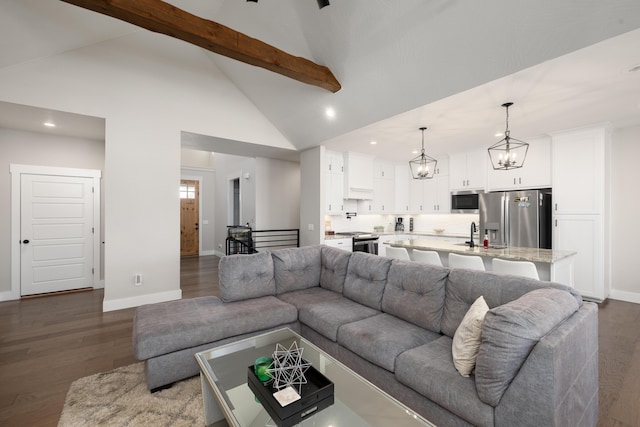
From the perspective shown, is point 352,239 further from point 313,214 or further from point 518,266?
point 518,266

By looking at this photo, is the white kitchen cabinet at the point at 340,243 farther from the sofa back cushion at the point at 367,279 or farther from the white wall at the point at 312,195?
the sofa back cushion at the point at 367,279

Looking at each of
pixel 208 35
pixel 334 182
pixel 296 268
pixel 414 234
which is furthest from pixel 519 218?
pixel 208 35

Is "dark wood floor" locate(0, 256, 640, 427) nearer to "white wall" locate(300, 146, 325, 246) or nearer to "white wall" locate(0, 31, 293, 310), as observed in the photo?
"white wall" locate(0, 31, 293, 310)

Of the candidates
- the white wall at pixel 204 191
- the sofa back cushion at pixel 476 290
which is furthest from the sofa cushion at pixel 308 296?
the white wall at pixel 204 191

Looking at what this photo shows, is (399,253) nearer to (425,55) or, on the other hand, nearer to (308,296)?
(308,296)

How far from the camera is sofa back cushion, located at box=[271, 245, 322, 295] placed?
3158 mm

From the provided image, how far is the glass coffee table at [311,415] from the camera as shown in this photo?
1332 millimetres

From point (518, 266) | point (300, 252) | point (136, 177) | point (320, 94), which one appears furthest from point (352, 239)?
point (136, 177)

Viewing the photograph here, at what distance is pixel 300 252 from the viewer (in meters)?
3.37

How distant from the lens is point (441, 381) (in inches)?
60.7

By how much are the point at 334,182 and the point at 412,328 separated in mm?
3989

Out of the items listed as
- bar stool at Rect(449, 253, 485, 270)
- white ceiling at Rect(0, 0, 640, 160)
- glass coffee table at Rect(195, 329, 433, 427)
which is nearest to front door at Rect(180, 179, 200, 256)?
white ceiling at Rect(0, 0, 640, 160)

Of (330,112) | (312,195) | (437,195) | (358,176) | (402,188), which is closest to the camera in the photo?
(330,112)

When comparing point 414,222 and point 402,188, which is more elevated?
point 402,188
